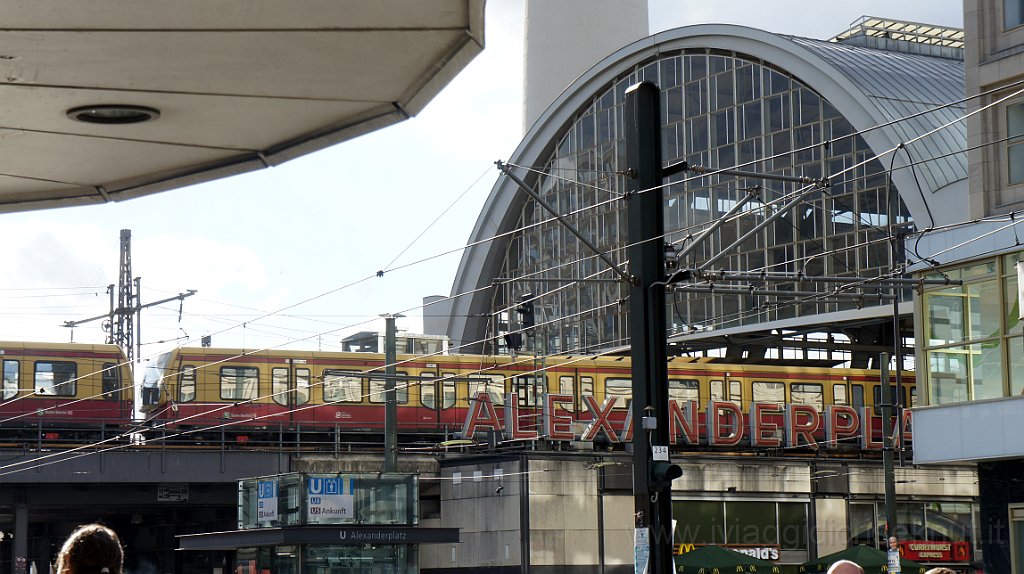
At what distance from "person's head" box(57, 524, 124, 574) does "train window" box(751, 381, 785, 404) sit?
4794 centimetres

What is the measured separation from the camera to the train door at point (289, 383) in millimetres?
45781

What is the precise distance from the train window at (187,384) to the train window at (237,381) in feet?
2.93

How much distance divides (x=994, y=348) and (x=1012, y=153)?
13.4 ft

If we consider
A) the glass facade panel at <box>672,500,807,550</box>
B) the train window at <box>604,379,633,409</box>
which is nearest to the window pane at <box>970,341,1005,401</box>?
the glass facade panel at <box>672,500,807,550</box>

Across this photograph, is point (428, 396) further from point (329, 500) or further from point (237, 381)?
point (329, 500)

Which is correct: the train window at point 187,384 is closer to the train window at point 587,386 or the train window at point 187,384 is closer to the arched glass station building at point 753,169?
the arched glass station building at point 753,169

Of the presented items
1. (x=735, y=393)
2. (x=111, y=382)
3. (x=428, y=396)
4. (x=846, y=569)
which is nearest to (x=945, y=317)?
(x=735, y=393)

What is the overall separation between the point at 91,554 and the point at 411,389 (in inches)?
1738

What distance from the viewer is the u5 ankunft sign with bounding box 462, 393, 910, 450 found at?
4534 centimetres

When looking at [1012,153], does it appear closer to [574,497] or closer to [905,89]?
[574,497]

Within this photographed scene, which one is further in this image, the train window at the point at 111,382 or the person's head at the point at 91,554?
the train window at the point at 111,382

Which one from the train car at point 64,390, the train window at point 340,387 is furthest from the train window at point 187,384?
the train window at point 340,387

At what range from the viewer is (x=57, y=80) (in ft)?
19.2

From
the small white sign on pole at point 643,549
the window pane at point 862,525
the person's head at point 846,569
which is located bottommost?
the window pane at point 862,525
